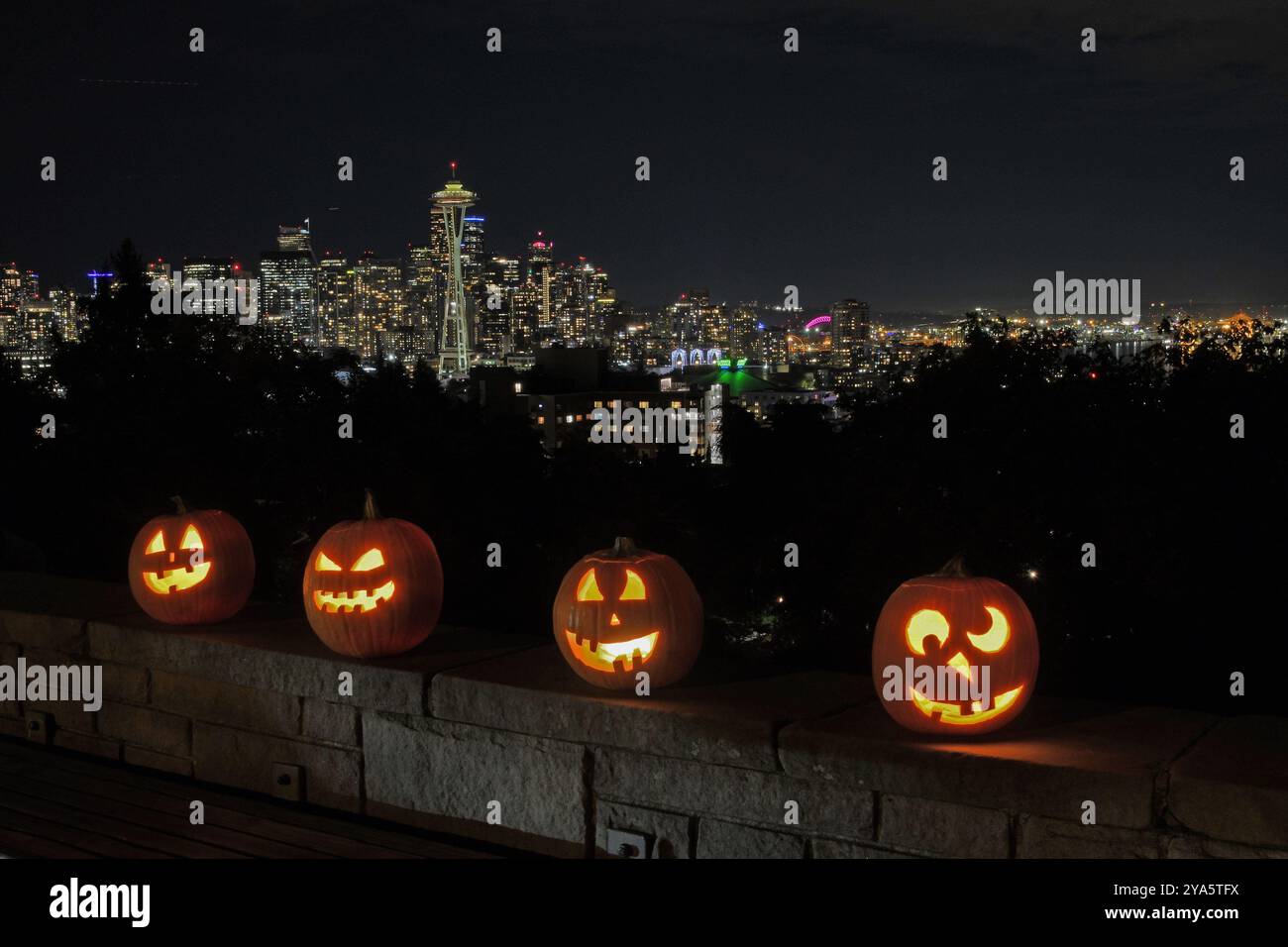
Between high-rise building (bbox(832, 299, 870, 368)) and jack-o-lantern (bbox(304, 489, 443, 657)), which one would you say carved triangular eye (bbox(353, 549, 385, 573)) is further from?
high-rise building (bbox(832, 299, 870, 368))

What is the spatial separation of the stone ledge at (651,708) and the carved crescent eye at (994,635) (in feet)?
1.66

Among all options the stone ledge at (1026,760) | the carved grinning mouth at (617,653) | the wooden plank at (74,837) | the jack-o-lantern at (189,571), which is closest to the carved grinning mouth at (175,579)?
the jack-o-lantern at (189,571)

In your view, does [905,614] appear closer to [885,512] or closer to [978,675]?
[978,675]

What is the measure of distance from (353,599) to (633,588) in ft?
3.85

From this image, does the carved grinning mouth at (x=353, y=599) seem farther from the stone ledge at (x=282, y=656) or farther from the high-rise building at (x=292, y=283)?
the high-rise building at (x=292, y=283)

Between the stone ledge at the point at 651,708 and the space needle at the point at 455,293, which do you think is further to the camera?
the space needle at the point at 455,293

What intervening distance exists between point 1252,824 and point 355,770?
310 centimetres

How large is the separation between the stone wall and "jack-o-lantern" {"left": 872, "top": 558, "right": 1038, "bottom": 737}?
4.1 inches

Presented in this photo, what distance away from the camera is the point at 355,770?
4.80 meters

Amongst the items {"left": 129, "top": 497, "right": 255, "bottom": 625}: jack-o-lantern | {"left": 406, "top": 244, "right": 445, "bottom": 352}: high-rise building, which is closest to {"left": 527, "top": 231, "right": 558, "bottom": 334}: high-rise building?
{"left": 406, "top": 244, "right": 445, "bottom": 352}: high-rise building

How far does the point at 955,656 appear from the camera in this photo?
12.7ft

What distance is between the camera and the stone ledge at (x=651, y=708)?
3934mm

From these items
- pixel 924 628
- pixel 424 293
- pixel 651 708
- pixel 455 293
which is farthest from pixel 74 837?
pixel 424 293
